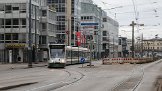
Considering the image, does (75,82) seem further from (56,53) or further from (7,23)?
(7,23)

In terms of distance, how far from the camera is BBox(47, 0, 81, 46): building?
382 feet

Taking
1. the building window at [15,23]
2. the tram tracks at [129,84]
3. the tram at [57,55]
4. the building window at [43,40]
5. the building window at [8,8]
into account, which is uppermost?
the building window at [8,8]

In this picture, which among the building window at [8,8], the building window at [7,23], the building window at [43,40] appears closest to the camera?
the building window at [7,23]

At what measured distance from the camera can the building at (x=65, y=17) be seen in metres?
117

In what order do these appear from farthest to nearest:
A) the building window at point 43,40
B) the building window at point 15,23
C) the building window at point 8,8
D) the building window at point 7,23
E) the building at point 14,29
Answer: the building window at point 43,40
the building window at point 8,8
the building window at point 7,23
the building window at point 15,23
the building at point 14,29

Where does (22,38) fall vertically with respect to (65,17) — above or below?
below

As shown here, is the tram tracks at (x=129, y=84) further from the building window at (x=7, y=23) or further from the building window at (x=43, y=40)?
the building window at (x=43, y=40)

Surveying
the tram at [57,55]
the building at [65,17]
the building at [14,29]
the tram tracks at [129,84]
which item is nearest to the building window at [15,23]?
the building at [14,29]

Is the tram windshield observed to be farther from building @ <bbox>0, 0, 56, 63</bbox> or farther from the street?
building @ <bbox>0, 0, 56, 63</bbox>

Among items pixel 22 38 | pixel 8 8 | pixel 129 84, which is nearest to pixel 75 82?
pixel 129 84

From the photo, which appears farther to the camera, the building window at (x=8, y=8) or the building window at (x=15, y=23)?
the building window at (x=8, y=8)

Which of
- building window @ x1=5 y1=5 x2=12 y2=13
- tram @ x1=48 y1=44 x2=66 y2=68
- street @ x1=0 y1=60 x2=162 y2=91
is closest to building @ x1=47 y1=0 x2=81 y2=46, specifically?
building window @ x1=5 y1=5 x2=12 y2=13

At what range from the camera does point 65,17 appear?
117 m

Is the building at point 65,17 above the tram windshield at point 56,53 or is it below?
above
